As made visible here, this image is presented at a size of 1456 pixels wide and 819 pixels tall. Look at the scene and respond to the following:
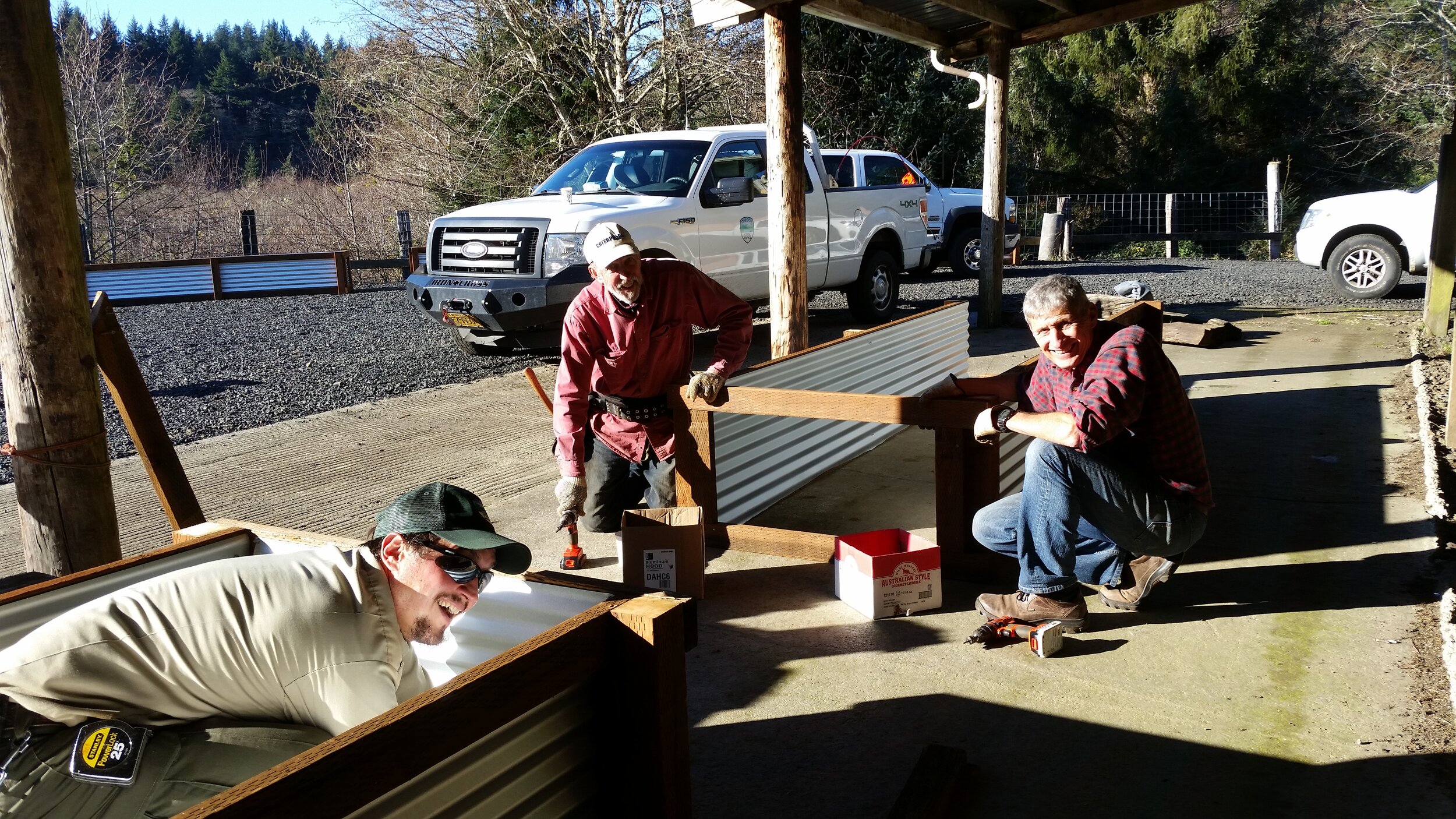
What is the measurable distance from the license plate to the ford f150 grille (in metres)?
0.46

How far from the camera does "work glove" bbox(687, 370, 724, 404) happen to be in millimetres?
4734

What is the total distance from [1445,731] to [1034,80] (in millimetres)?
31503

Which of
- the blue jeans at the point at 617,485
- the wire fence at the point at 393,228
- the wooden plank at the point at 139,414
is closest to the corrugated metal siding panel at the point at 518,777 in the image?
the wooden plank at the point at 139,414

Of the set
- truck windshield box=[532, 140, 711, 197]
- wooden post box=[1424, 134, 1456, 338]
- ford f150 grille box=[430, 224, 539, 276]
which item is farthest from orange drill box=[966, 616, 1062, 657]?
wooden post box=[1424, 134, 1456, 338]

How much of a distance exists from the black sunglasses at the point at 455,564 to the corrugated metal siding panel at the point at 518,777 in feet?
1.67

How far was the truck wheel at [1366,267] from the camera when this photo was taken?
13328 millimetres

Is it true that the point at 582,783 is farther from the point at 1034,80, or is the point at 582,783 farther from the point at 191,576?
the point at 1034,80

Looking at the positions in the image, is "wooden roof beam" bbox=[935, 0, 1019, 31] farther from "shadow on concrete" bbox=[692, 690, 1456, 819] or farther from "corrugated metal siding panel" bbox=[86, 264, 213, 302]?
"corrugated metal siding panel" bbox=[86, 264, 213, 302]

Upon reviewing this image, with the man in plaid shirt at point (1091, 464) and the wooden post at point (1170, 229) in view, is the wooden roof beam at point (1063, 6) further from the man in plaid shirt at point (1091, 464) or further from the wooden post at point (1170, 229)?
the wooden post at point (1170, 229)

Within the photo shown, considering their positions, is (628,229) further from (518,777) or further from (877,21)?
(518,777)

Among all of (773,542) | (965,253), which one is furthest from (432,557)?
(965,253)

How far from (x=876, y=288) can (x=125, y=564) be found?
421 inches

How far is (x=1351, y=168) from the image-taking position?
29.7 metres

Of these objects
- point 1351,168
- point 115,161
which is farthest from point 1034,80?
point 115,161
